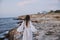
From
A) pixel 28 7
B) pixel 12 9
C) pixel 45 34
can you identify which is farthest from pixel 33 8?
pixel 45 34

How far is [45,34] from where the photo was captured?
157 centimetres

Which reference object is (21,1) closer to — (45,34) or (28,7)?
(28,7)

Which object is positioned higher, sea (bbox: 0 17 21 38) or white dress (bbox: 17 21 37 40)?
sea (bbox: 0 17 21 38)

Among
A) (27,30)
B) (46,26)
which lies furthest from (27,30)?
(46,26)

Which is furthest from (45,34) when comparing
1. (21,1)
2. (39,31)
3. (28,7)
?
(21,1)

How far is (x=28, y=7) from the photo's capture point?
164 centimetres

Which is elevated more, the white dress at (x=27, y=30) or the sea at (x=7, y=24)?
the sea at (x=7, y=24)

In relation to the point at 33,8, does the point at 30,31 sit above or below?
below

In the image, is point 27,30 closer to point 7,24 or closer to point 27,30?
point 27,30

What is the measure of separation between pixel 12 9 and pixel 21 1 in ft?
0.60

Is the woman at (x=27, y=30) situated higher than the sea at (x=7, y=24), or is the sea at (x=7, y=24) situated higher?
the sea at (x=7, y=24)

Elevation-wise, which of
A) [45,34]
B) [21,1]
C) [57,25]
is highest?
[21,1]

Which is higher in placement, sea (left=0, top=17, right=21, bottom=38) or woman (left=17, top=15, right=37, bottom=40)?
sea (left=0, top=17, right=21, bottom=38)

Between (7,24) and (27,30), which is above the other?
(7,24)
